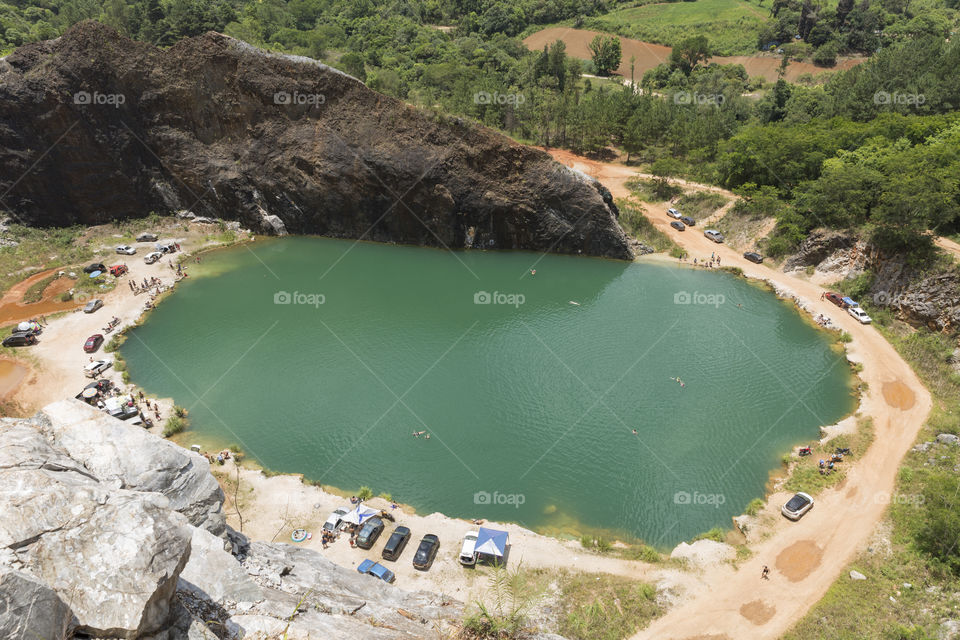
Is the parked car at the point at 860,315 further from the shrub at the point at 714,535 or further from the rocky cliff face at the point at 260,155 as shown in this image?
the shrub at the point at 714,535

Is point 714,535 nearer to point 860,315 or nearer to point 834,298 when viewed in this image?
point 860,315

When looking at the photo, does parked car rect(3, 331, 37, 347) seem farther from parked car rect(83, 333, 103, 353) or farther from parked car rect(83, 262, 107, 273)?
parked car rect(83, 262, 107, 273)

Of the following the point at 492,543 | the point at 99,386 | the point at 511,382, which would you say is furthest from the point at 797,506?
the point at 99,386

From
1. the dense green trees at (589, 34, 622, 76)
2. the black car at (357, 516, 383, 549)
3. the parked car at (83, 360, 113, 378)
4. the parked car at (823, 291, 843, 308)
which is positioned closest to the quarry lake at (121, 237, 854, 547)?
the parked car at (83, 360, 113, 378)

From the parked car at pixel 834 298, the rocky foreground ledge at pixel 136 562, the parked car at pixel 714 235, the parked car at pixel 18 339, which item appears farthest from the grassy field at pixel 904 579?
the parked car at pixel 18 339

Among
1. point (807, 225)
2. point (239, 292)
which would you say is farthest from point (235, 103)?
point (807, 225)

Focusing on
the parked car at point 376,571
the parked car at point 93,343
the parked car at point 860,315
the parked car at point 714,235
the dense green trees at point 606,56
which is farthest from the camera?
the dense green trees at point 606,56

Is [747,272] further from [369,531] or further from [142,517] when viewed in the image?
[142,517]
